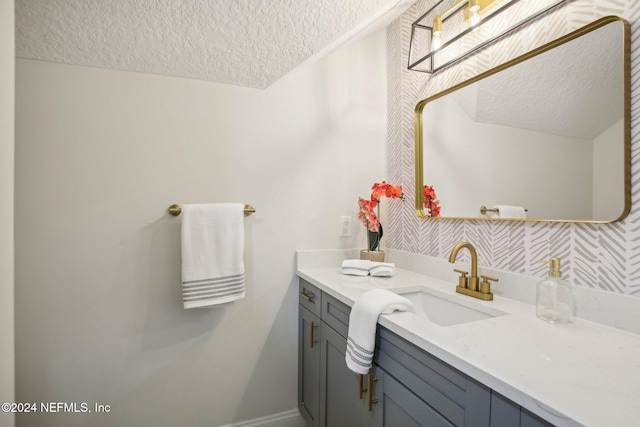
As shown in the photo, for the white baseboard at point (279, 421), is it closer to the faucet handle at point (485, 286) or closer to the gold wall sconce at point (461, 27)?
the faucet handle at point (485, 286)

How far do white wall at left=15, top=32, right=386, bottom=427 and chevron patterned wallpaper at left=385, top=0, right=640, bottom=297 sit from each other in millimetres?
201

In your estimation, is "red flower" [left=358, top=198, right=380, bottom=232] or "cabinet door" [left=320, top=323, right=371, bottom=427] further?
"red flower" [left=358, top=198, right=380, bottom=232]

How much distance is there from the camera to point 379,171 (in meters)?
2.00

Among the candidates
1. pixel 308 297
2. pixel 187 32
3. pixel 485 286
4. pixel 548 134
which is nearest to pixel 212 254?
pixel 308 297

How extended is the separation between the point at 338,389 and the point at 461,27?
1.65 m

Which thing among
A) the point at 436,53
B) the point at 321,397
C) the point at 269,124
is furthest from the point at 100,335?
the point at 436,53

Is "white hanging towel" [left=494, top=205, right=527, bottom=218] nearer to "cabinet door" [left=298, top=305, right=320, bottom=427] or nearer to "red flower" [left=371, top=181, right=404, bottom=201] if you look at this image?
"red flower" [left=371, top=181, right=404, bottom=201]

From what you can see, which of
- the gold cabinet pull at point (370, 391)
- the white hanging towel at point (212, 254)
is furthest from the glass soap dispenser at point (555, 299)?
the white hanging towel at point (212, 254)

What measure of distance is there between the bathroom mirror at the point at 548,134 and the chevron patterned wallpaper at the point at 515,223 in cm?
3

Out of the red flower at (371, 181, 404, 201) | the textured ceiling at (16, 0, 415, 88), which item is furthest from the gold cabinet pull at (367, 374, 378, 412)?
the textured ceiling at (16, 0, 415, 88)

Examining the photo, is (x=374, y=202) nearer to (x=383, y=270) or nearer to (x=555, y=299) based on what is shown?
(x=383, y=270)

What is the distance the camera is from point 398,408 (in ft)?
3.21

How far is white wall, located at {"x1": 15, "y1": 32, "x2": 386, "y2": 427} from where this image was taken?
138cm

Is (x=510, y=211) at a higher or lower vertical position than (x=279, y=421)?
higher
